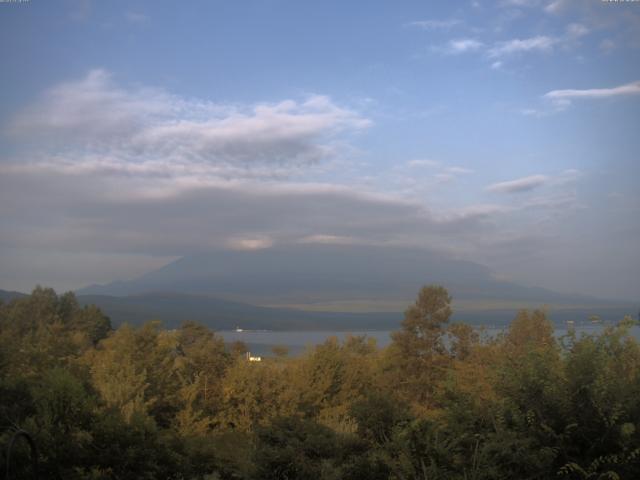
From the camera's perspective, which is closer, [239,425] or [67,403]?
[67,403]

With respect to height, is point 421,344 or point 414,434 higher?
point 414,434

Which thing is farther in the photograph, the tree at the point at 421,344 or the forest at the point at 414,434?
the tree at the point at 421,344

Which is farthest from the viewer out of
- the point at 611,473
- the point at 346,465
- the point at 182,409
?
the point at 182,409

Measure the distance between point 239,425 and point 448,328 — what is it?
19869 mm

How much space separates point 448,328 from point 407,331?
2512 mm

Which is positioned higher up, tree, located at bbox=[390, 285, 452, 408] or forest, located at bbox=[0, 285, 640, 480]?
forest, located at bbox=[0, 285, 640, 480]

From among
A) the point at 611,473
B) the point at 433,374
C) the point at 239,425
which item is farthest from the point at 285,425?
the point at 433,374

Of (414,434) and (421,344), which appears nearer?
(414,434)

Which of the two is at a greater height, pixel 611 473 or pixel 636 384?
pixel 636 384

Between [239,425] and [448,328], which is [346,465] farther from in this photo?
[448,328]

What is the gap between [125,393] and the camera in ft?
63.3

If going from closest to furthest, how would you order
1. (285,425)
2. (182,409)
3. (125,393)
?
(285,425), (125,393), (182,409)

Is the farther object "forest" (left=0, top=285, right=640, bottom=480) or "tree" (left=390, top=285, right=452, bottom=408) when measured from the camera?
"tree" (left=390, top=285, right=452, bottom=408)

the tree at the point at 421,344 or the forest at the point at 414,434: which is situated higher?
the forest at the point at 414,434
